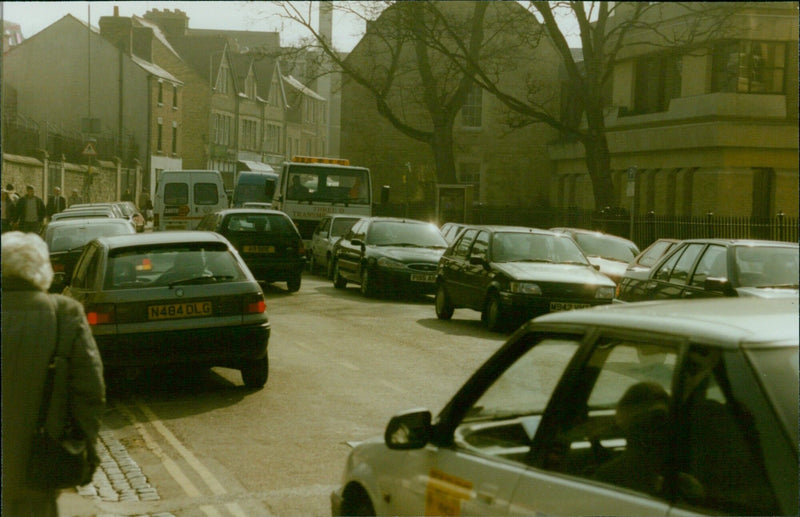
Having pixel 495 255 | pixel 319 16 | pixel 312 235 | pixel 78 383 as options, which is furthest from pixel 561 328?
pixel 319 16

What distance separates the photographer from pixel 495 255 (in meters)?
17.2

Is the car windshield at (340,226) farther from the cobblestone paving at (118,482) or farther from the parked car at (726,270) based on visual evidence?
the cobblestone paving at (118,482)

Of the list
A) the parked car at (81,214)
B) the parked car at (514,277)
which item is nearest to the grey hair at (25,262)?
the parked car at (514,277)

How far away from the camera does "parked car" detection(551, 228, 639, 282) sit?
21.8m

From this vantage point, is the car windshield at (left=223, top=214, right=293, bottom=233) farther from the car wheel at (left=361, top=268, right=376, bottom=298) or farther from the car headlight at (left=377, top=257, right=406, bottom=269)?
the car headlight at (left=377, top=257, right=406, bottom=269)

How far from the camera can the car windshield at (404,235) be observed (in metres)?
23.3

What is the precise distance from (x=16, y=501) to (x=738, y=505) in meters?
2.96

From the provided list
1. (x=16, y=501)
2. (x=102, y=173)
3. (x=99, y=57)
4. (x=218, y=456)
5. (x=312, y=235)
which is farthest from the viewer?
(x=99, y=57)

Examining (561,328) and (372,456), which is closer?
(561,328)

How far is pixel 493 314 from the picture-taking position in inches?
650

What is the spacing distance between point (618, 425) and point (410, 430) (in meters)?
0.92

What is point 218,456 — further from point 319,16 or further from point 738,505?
point 319,16

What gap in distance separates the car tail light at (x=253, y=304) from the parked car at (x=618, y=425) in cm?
629

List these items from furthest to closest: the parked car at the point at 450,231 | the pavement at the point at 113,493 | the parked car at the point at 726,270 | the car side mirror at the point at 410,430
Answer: the parked car at the point at 450,231 → the parked car at the point at 726,270 → the pavement at the point at 113,493 → the car side mirror at the point at 410,430
